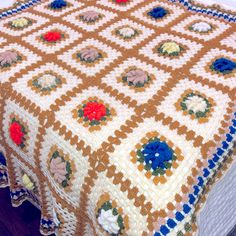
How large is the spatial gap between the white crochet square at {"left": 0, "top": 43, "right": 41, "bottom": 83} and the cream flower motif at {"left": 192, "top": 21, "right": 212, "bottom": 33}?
724 millimetres

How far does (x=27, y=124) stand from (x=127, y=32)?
0.62m

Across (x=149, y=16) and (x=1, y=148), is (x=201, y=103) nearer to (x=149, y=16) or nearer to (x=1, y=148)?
(x=149, y=16)

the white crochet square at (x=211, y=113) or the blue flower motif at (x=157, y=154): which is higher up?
the white crochet square at (x=211, y=113)

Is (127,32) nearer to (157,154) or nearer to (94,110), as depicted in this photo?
(94,110)

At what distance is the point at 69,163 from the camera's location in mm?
1072

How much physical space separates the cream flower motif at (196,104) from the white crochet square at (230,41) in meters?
0.39

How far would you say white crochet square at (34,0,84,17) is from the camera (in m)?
1.63

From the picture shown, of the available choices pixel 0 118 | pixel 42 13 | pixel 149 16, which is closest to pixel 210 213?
pixel 0 118

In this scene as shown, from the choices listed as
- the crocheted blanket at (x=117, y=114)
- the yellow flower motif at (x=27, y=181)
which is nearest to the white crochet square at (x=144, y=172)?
the crocheted blanket at (x=117, y=114)

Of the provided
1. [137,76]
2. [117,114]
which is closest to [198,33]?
[137,76]

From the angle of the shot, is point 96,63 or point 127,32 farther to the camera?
point 127,32

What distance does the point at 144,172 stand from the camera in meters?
0.95

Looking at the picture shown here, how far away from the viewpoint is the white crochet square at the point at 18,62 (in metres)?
1.27

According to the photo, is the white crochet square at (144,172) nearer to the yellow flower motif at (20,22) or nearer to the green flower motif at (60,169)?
the green flower motif at (60,169)
